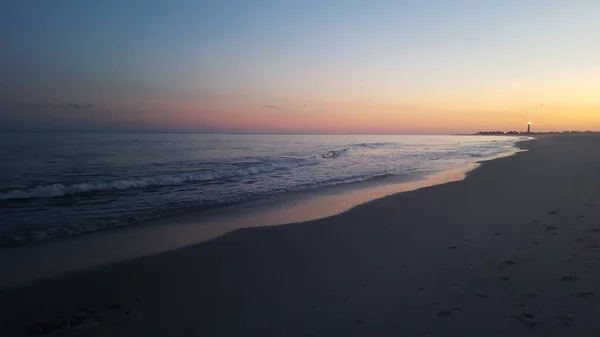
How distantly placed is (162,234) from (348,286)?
5087 millimetres

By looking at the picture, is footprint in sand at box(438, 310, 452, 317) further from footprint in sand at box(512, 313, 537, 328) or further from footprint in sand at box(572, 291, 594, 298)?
footprint in sand at box(572, 291, 594, 298)

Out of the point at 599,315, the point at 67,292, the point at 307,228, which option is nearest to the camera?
the point at 599,315

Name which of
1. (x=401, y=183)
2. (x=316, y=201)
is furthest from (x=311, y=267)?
(x=401, y=183)

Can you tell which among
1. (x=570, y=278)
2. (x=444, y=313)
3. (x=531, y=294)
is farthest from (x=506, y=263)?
(x=444, y=313)

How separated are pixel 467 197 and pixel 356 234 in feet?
19.2

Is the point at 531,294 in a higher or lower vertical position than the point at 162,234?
higher

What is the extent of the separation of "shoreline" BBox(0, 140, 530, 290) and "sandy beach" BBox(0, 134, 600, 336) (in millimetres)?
506

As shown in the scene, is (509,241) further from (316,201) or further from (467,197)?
(316,201)

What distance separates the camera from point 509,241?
6.84m

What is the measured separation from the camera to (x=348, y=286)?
205 inches

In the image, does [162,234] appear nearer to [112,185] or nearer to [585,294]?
[585,294]

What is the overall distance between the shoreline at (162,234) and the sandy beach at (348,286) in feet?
1.66

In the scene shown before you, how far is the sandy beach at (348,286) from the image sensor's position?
13.4 feet

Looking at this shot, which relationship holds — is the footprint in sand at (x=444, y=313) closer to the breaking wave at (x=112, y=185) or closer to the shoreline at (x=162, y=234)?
the shoreline at (x=162, y=234)
